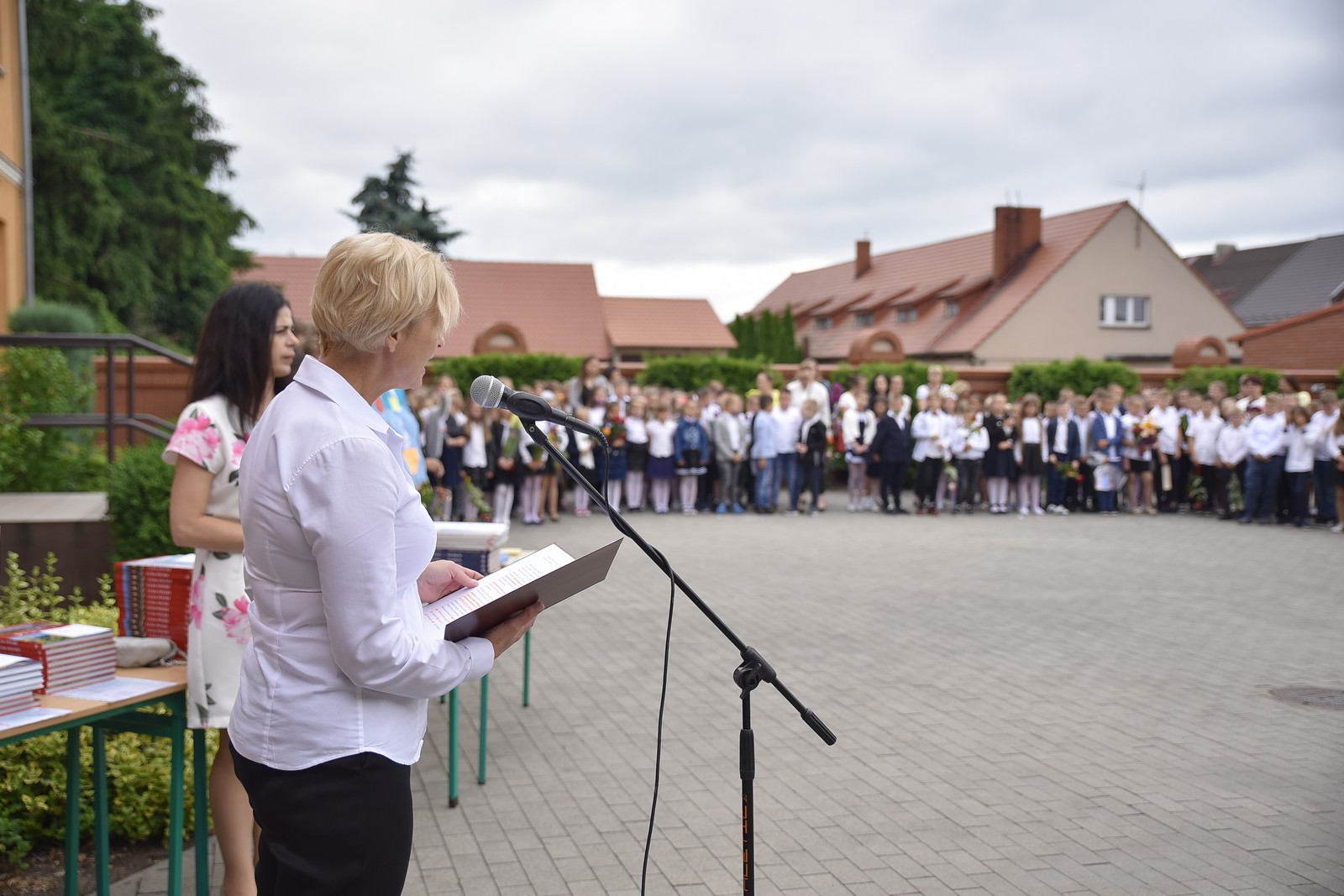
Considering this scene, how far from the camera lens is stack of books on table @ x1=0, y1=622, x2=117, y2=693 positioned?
3.28 m

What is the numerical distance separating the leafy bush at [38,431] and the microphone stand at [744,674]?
768 centimetres

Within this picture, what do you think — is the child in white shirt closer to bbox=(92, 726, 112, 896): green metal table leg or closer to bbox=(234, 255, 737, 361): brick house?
bbox=(92, 726, 112, 896): green metal table leg

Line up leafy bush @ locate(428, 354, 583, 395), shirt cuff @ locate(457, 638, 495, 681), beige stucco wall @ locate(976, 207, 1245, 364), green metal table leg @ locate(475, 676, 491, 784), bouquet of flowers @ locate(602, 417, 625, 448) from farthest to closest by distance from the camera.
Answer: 1. beige stucco wall @ locate(976, 207, 1245, 364)
2. leafy bush @ locate(428, 354, 583, 395)
3. bouquet of flowers @ locate(602, 417, 625, 448)
4. green metal table leg @ locate(475, 676, 491, 784)
5. shirt cuff @ locate(457, 638, 495, 681)

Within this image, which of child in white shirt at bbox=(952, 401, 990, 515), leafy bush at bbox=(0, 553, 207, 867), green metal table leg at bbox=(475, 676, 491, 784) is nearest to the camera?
leafy bush at bbox=(0, 553, 207, 867)

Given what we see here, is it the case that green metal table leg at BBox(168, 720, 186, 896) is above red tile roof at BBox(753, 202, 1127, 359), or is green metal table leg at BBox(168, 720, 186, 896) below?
below

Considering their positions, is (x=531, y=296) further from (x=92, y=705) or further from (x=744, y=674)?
(x=744, y=674)

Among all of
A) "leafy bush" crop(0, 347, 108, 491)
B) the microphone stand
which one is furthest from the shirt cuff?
"leafy bush" crop(0, 347, 108, 491)

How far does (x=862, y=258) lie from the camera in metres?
57.5

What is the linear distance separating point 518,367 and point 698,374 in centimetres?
373

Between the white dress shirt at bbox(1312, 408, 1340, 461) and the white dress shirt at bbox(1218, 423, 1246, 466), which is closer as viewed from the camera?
the white dress shirt at bbox(1312, 408, 1340, 461)

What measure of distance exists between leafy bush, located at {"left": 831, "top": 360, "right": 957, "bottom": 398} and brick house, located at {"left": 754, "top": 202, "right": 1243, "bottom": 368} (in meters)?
17.2

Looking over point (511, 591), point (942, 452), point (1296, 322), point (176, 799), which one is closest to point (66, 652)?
point (176, 799)

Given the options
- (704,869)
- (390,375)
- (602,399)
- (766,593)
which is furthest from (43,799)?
(602,399)

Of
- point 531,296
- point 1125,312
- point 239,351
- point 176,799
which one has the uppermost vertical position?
point 531,296
